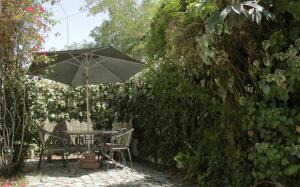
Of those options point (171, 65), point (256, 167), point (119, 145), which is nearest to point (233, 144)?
point (256, 167)

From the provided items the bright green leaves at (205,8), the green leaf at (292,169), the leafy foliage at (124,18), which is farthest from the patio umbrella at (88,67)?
the leafy foliage at (124,18)

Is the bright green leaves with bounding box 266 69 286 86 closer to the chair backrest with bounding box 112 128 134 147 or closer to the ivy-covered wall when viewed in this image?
the ivy-covered wall

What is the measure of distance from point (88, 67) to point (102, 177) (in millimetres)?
2588

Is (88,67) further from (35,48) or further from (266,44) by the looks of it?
(266,44)

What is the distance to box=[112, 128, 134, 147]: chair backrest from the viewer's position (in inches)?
332

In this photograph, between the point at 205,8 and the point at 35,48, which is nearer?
the point at 205,8

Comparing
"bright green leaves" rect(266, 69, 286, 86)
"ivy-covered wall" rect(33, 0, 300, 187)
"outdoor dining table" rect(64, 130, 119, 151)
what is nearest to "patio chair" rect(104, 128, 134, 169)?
"outdoor dining table" rect(64, 130, 119, 151)

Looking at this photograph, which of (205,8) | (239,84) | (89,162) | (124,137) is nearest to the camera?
(205,8)

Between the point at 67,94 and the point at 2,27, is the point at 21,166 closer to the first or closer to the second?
the point at 2,27

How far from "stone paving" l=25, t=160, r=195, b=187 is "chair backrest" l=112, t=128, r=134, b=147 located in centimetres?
53

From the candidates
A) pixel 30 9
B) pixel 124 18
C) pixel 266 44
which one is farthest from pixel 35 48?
pixel 124 18

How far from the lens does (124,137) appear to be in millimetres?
8773

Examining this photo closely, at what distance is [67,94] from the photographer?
11547mm

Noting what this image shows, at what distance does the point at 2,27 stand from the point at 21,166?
8.96 ft
